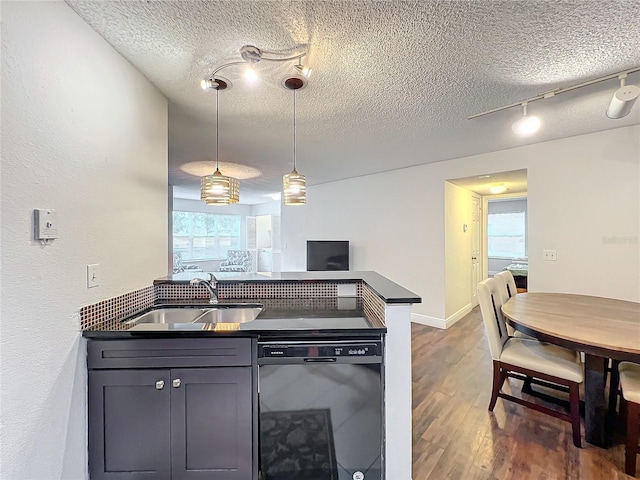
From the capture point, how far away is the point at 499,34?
1.53 metres

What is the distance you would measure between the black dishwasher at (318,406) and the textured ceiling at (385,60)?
1624mm

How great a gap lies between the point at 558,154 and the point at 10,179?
4457 mm

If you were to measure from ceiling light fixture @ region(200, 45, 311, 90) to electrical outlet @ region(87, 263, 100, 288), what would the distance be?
4.27 ft

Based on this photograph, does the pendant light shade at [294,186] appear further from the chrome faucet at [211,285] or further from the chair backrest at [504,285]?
the chair backrest at [504,285]

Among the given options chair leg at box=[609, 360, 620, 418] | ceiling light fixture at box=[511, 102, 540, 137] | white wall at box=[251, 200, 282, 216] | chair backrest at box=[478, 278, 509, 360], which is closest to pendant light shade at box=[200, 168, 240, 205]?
chair backrest at box=[478, 278, 509, 360]

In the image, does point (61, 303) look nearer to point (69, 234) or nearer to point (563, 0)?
point (69, 234)

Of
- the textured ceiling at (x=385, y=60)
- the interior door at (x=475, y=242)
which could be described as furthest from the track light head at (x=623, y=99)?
the interior door at (x=475, y=242)

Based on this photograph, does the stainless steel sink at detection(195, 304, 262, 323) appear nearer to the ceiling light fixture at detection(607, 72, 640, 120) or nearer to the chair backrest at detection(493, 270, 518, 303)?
the chair backrest at detection(493, 270, 518, 303)

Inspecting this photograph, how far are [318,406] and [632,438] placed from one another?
1786 mm

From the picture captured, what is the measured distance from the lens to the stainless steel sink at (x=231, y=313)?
1.92 metres

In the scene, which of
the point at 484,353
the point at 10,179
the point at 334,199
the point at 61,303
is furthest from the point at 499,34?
the point at 334,199

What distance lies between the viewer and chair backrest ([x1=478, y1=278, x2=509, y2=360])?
85.9 inches

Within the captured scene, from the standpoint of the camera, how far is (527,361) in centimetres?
204

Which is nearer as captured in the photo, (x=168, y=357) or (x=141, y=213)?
(x=168, y=357)
